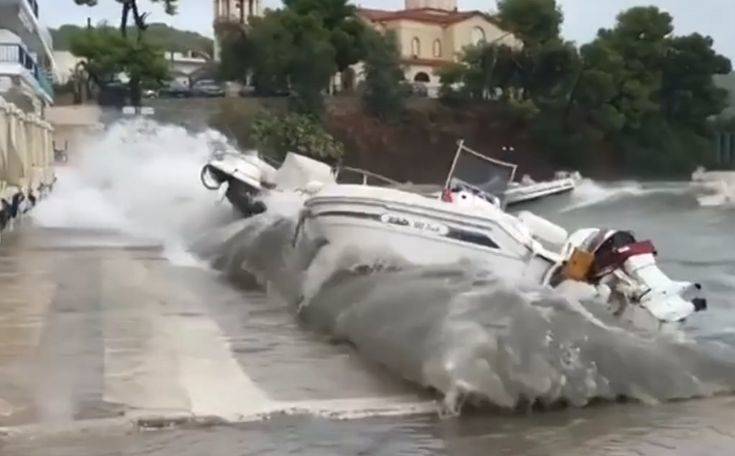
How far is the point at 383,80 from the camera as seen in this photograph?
89.5m

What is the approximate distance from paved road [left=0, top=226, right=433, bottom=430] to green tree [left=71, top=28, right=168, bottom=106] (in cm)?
6155

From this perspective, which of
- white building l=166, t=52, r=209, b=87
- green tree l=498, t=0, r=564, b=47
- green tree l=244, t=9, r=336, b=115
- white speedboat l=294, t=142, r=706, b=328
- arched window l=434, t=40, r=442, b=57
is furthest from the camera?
arched window l=434, t=40, r=442, b=57

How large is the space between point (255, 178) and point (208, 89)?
6358 centimetres

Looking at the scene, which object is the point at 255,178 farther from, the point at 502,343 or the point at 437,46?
the point at 437,46

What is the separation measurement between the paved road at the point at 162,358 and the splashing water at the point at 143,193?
217 inches

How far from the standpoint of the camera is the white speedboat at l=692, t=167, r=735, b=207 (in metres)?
73.4

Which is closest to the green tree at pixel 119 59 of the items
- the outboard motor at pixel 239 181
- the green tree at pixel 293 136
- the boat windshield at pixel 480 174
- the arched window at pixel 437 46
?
the green tree at pixel 293 136

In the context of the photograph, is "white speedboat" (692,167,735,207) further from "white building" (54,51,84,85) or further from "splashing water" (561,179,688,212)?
"white building" (54,51,84,85)

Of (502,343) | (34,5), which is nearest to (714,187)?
(34,5)

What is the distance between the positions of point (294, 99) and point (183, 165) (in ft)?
164

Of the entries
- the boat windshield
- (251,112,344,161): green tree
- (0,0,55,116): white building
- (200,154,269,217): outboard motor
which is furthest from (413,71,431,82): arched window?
the boat windshield

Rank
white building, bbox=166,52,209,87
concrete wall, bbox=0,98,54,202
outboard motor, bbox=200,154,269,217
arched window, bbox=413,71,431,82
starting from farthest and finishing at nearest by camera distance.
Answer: arched window, bbox=413,71,431,82
white building, bbox=166,52,209,87
outboard motor, bbox=200,154,269,217
concrete wall, bbox=0,98,54,202

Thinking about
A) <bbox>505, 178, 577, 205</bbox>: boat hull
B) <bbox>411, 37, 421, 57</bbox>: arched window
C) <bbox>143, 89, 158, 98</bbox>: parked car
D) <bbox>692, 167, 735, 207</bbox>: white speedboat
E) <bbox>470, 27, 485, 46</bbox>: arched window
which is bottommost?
<bbox>692, 167, 735, 207</bbox>: white speedboat

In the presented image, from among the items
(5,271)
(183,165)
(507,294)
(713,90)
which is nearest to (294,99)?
(713,90)
